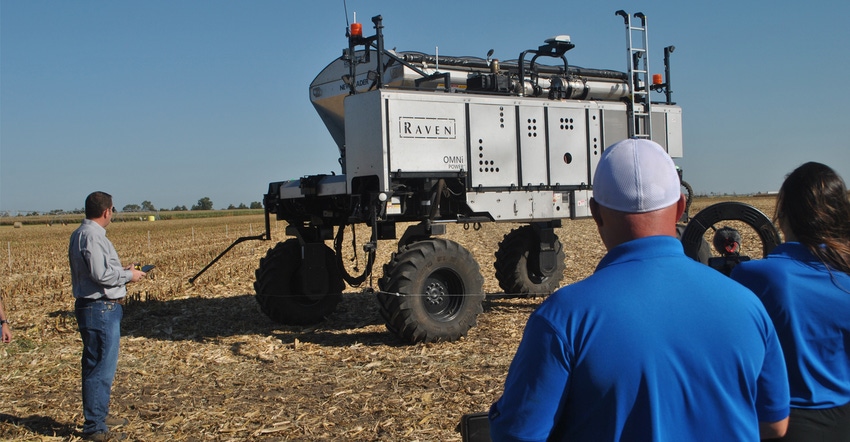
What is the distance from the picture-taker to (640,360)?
1757 millimetres

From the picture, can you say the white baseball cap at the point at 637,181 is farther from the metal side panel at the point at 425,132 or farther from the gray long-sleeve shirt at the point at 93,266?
the metal side panel at the point at 425,132

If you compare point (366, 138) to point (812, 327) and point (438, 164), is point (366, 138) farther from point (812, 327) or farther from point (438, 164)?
point (812, 327)

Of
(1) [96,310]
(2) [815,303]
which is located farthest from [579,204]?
(2) [815,303]

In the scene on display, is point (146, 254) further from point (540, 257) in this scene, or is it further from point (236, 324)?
point (540, 257)

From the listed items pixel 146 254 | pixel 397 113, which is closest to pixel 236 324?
pixel 397 113

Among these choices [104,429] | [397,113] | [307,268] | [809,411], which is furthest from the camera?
[307,268]

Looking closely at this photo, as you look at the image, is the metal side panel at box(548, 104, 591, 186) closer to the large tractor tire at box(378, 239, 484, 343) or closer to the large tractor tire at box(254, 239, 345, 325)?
the large tractor tire at box(378, 239, 484, 343)

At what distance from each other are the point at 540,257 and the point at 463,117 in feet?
10.8

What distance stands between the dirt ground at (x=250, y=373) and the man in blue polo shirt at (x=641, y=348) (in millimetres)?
3753

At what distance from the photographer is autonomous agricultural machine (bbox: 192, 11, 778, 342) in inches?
345

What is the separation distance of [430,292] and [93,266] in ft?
13.2

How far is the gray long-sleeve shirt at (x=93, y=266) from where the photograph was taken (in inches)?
231

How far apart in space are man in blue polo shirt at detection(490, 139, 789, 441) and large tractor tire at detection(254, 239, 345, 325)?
8339mm

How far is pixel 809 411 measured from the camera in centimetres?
279
